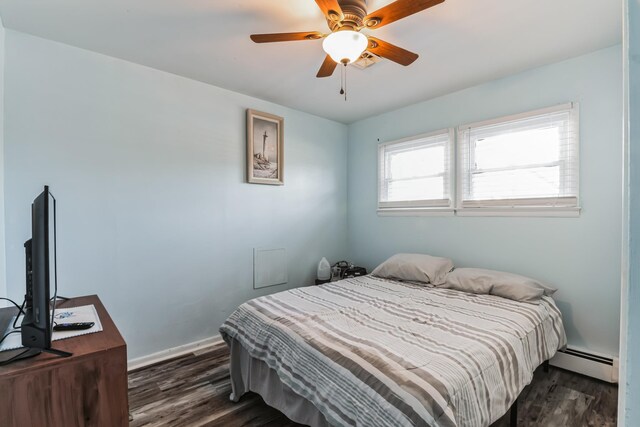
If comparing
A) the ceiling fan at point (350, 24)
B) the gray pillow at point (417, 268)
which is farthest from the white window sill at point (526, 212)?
the ceiling fan at point (350, 24)

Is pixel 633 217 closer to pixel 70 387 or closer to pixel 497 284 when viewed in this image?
pixel 70 387

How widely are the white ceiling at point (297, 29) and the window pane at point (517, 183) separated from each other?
34.5 inches

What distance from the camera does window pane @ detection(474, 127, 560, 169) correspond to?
2.63 m

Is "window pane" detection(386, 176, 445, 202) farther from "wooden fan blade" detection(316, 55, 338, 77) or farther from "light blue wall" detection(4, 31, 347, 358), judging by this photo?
"wooden fan blade" detection(316, 55, 338, 77)

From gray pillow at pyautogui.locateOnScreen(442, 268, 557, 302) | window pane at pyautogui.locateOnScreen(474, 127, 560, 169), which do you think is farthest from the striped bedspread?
window pane at pyautogui.locateOnScreen(474, 127, 560, 169)

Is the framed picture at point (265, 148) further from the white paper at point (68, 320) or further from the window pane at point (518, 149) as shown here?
the window pane at point (518, 149)

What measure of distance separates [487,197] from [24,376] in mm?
3279

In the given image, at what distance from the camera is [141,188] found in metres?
→ 2.62

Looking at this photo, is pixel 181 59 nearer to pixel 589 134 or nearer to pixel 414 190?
pixel 414 190

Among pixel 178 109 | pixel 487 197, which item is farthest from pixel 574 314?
pixel 178 109

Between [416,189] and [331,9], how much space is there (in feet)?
7.74

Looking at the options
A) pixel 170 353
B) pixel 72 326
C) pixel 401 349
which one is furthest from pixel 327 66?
pixel 170 353

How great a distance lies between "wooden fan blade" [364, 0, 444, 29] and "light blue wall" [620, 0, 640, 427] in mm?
1343

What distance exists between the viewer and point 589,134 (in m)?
2.44
